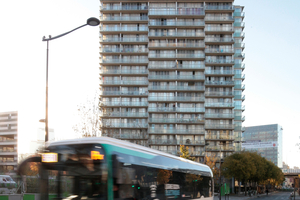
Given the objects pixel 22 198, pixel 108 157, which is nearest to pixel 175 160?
pixel 108 157

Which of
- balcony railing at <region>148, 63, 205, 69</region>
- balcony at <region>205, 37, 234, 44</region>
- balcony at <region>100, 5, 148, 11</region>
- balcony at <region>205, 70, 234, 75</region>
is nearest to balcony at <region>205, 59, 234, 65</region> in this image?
balcony railing at <region>148, 63, 205, 69</region>

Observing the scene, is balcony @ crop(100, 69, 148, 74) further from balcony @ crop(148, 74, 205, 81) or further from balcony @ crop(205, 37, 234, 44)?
balcony @ crop(205, 37, 234, 44)

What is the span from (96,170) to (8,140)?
3737 inches

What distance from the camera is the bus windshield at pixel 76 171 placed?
8.38m

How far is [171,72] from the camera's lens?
71.4 m

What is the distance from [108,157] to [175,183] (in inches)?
214

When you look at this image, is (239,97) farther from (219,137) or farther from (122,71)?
(122,71)

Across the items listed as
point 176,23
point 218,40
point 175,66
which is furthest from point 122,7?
point 218,40

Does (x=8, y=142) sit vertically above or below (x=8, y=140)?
below

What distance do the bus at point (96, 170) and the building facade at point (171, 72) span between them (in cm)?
5754

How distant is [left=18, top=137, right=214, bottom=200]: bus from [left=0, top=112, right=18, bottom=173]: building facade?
8630cm

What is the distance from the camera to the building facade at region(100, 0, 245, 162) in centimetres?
6888

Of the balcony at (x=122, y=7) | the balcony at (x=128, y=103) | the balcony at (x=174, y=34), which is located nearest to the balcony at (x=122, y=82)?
the balcony at (x=128, y=103)

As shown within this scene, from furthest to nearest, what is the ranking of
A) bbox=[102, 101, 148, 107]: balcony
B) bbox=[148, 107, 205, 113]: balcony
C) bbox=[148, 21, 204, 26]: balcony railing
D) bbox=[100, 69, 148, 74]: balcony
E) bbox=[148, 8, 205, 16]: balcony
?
bbox=[148, 8, 205, 16]: balcony, bbox=[148, 21, 204, 26]: balcony railing, bbox=[100, 69, 148, 74]: balcony, bbox=[102, 101, 148, 107]: balcony, bbox=[148, 107, 205, 113]: balcony
